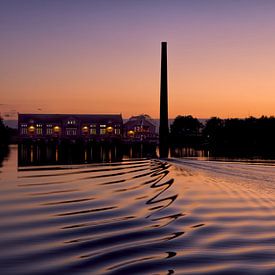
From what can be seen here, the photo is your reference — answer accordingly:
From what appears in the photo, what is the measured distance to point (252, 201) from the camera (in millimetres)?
16031

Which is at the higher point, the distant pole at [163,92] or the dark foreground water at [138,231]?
the distant pole at [163,92]

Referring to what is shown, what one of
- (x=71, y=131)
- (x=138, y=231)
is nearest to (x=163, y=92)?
(x=138, y=231)

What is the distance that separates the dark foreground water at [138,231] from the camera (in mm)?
8039

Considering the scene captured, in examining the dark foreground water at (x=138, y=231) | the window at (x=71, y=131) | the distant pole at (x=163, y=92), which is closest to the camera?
the dark foreground water at (x=138, y=231)

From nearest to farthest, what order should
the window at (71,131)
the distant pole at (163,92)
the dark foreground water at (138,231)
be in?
the dark foreground water at (138,231), the distant pole at (163,92), the window at (71,131)

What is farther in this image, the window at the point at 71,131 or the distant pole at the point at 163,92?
the window at the point at 71,131

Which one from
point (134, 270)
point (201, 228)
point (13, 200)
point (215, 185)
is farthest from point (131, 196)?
point (134, 270)

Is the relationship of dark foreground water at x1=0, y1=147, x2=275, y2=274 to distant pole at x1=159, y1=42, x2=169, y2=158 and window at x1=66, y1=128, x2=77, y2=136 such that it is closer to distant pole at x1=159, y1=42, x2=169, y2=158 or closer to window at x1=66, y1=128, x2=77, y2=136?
distant pole at x1=159, y1=42, x2=169, y2=158

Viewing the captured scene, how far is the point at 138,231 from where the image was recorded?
1095 cm

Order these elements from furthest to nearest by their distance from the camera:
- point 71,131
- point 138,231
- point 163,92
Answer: point 71,131
point 163,92
point 138,231

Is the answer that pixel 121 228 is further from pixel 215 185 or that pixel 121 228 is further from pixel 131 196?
pixel 215 185

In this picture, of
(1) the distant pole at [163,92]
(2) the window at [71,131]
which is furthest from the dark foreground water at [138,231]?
(2) the window at [71,131]

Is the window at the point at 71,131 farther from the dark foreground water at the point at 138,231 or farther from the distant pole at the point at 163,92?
the dark foreground water at the point at 138,231

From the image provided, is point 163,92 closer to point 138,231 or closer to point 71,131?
point 138,231
